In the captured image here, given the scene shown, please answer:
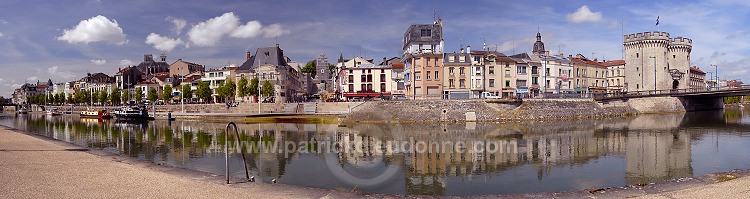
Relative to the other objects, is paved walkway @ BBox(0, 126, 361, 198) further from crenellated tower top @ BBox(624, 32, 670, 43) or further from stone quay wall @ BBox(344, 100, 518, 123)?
crenellated tower top @ BBox(624, 32, 670, 43)

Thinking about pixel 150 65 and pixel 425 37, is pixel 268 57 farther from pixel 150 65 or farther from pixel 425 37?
pixel 150 65

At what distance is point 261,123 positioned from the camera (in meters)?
70.2

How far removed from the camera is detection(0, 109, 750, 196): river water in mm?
22297

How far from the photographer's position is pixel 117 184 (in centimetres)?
1762

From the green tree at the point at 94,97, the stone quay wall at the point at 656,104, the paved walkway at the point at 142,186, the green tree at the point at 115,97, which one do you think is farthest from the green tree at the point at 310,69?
the paved walkway at the point at 142,186

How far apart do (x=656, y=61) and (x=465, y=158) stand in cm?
8402

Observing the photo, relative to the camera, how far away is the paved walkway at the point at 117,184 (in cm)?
1580

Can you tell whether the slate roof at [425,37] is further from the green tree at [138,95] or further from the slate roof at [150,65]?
the slate roof at [150,65]

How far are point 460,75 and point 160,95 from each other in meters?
94.6

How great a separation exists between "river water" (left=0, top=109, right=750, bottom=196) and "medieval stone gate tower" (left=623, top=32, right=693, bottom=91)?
5278cm

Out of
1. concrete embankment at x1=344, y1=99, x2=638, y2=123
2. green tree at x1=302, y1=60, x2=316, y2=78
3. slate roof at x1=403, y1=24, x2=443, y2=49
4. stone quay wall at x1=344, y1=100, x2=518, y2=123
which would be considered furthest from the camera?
green tree at x1=302, y1=60, x2=316, y2=78

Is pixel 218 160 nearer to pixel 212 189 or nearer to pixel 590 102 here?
pixel 212 189

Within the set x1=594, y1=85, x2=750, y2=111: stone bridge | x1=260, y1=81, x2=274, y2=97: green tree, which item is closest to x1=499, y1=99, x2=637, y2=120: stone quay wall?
x1=594, y1=85, x2=750, y2=111: stone bridge

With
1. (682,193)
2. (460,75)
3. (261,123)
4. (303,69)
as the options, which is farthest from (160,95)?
(682,193)
